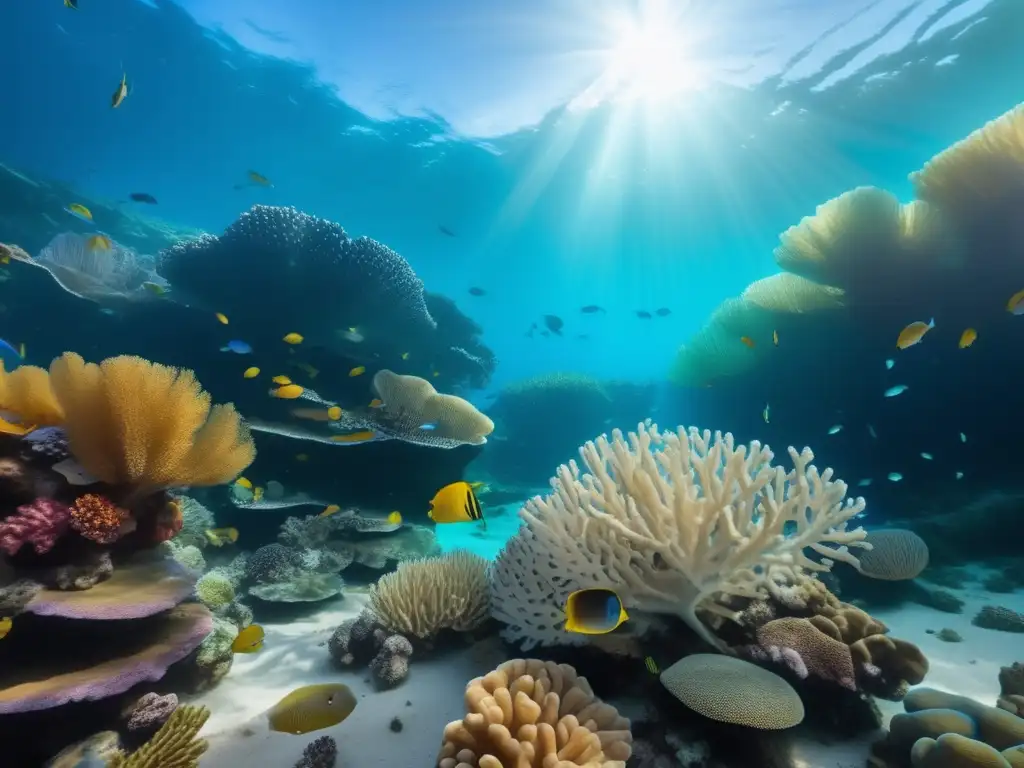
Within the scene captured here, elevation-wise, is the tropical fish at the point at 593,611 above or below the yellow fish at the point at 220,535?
below

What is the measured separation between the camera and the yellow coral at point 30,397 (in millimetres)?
3168

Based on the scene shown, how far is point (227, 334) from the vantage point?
8.38 metres

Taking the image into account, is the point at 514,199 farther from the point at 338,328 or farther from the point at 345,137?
the point at 338,328

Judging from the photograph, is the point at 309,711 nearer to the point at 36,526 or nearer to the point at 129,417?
the point at 36,526

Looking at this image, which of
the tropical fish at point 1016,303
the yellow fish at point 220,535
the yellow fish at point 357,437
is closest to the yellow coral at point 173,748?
the yellow fish at point 220,535

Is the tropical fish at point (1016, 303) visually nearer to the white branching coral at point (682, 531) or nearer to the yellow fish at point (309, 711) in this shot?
the white branching coral at point (682, 531)

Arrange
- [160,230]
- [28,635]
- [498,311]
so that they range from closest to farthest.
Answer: [28,635]
[160,230]
[498,311]

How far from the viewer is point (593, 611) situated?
2119 mm

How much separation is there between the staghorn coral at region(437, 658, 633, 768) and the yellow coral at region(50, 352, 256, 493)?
257 centimetres

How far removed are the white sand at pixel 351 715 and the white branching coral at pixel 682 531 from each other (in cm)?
79

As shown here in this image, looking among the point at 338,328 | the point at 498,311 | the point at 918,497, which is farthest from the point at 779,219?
the point at 498,311

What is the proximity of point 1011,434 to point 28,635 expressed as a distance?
12455 mm

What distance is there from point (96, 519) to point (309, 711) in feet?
5.88

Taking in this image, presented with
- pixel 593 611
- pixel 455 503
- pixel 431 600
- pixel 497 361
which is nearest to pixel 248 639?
pixel 431 600
